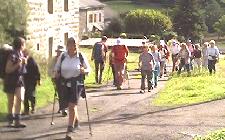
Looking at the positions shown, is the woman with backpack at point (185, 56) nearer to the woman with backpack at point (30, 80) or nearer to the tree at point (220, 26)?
the woman with backpack at point (30, 80)

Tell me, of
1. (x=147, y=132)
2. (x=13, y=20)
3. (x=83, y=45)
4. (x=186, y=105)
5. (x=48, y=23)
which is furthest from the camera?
(x=83, y=45)

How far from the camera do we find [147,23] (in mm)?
66188

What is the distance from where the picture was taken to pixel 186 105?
14727 millimetres

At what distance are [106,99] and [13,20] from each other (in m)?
4.62

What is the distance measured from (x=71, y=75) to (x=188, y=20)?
194ft

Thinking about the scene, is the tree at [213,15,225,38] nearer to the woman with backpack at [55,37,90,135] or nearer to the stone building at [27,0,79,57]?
the stone building at [27,0,79,57]

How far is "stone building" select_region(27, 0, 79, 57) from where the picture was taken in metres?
27.1

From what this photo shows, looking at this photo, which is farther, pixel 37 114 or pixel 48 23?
pixel 48 23

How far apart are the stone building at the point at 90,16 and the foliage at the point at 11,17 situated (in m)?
48.3

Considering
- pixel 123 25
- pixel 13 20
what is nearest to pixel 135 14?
pixel 123 25

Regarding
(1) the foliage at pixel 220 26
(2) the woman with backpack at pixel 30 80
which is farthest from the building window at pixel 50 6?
(1) the foliage at pixel 220 26

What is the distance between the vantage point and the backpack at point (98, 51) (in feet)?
65.2

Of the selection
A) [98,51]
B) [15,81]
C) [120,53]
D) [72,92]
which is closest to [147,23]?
[98,51]

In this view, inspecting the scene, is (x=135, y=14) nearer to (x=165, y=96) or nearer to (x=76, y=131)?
(x=165, y=96)
